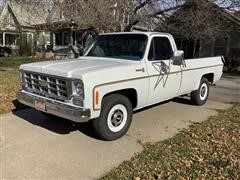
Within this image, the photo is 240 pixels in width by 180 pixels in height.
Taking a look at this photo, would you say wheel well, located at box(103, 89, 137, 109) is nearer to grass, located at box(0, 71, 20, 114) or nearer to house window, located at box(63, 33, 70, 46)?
grass, located at box(0, 71, 20, 114)

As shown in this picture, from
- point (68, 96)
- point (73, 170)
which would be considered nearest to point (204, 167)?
point (73, 170)

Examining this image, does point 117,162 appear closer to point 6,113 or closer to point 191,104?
point 6,113

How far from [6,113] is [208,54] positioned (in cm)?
1768

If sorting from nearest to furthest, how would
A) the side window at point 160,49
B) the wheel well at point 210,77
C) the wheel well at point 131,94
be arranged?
1. the wheel well at point 131,94
2. the side window at point 160,49
3. the wheel well at point 210,77

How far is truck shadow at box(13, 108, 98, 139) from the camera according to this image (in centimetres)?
584

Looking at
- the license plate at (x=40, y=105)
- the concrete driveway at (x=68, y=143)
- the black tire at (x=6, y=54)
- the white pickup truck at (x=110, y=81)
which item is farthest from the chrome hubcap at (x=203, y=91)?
the black tire at (x=6, y=54)

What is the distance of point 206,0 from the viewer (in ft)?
43.3

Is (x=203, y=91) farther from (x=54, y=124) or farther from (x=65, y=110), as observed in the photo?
(x=65, y=110)

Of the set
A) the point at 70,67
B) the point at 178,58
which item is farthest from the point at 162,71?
the point at 70,67

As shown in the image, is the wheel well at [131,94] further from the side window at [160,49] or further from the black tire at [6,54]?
the black tire at [6,54]

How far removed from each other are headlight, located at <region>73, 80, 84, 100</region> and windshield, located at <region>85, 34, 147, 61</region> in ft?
5.30

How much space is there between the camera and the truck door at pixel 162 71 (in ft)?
20.0

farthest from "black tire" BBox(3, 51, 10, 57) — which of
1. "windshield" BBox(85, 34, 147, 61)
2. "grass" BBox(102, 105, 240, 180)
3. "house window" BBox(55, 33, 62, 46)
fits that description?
"grass" BBox(102, 105, 240, 180)

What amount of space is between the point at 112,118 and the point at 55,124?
4.86ft
